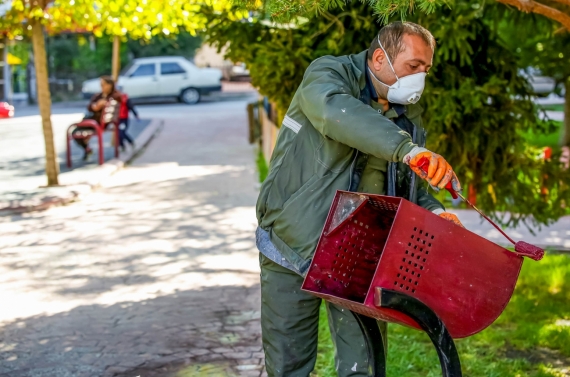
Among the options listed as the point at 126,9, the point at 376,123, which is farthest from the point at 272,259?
the point at 126,9

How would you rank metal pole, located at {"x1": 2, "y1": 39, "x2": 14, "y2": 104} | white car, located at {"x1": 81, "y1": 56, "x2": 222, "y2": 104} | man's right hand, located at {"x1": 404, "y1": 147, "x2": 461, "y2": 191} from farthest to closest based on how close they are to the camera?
metal pole, located at {"x1": 2, "y1": 39, "x2": 14, "y2": 104}
white car, located at {"x1": 81, "y1": 56, "x2": 222, "y2": 104}
man's right hand, located at {"x1": 404, "y1": 147, "x2": 461, "y2": 191}

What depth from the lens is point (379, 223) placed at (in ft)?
10.8

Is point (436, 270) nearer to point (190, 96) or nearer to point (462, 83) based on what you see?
point (462, 83)

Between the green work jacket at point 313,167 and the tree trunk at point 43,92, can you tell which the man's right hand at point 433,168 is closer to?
the green work jacket at point 313,167

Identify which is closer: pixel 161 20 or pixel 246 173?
pixel 161 20

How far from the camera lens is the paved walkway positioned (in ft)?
16.8

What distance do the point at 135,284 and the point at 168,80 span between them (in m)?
24.0

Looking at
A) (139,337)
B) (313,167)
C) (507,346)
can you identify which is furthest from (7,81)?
(313,167)

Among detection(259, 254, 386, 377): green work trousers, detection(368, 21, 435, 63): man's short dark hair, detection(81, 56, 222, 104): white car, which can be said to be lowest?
detection(81, 56, 222, 104): white car

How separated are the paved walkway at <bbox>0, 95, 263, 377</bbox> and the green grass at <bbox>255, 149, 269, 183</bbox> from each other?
1.45ft

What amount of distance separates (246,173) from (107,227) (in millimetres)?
4581

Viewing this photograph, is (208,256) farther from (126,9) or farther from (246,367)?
(126,9)

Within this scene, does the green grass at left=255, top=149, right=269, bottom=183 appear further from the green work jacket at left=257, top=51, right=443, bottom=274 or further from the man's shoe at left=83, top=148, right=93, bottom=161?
the green work jacket at left=257, top=51, right=443, bottom=274

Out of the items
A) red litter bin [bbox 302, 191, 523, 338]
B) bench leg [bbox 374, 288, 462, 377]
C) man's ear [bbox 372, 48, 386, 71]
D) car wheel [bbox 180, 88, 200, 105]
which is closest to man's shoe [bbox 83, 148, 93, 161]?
man's ear [bbox 372, 48, 386, 71]
